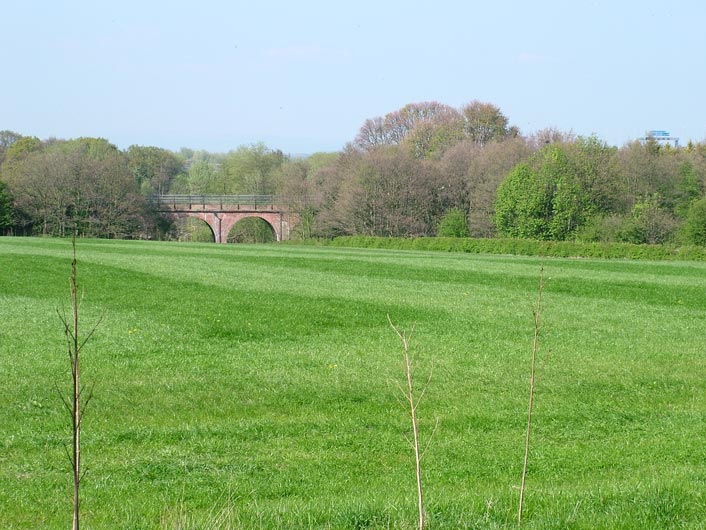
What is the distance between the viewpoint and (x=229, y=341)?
61.5ft

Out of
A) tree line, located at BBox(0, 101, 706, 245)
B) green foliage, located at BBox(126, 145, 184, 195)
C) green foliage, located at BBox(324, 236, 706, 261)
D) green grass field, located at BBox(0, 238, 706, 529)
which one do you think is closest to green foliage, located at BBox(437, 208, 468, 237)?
tree line, located at BBox(0, 101, 706, 245)

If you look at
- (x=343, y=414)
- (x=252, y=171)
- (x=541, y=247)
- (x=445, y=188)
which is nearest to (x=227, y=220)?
(x=252, y=171)

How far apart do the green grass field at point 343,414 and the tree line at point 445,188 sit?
59.1 metres

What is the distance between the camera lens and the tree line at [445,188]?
87062 millimetres

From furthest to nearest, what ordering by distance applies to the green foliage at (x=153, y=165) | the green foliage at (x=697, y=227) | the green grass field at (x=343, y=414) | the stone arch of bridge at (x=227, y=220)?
the green foliage at (x=153, y=165)
the stone arch of bridge at (x=227, y=220)
the green foliage at (x=697, y=227)
the green grass field at (x=343, y=414)

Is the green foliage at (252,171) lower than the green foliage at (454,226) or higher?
higher

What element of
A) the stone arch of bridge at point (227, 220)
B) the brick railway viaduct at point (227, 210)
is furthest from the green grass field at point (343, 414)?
the stone arch of bridge at point (227, 220)

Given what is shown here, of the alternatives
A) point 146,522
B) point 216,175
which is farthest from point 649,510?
point 216,175

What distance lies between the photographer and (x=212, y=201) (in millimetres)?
130125

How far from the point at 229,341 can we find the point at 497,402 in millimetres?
7262

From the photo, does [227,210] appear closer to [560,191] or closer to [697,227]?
[560,191]

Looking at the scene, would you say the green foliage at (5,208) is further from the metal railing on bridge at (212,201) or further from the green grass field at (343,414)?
the green grass field at (343,414)

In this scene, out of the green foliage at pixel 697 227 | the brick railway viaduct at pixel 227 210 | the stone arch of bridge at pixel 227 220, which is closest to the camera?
the green foliage at pixel 697 227

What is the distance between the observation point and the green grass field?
7.46 m
